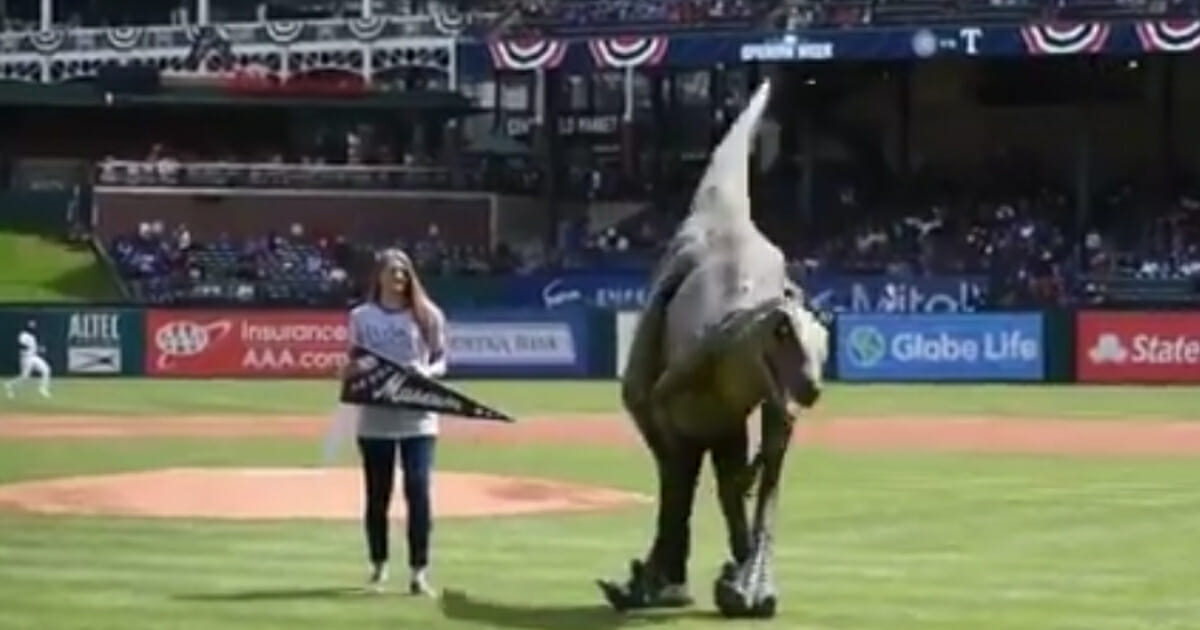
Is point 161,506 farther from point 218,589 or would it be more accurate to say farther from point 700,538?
point 218,589

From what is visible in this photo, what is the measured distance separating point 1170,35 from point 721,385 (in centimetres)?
4488

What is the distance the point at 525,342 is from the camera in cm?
5144

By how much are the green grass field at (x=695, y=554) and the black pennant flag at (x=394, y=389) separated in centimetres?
116

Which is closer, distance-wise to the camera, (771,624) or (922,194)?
(771,624)

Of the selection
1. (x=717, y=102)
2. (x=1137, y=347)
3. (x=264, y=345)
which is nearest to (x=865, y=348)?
(x=1137, y=347)

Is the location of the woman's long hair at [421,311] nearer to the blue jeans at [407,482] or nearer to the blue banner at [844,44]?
the blue jeans at [407,482]

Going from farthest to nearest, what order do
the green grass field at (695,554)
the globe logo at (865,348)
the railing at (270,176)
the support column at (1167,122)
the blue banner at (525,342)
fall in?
the railing at (270,176)
the support column at (1167,122)
the blue banner at (525,342)
the globe logo at (865,348)
the green grass field at (695,554)

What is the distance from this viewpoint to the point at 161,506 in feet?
74.6

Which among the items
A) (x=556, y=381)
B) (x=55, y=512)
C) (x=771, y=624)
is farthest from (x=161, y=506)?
(x=556, y=381)

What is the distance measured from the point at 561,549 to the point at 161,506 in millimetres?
4857

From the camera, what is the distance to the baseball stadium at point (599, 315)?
15.3 meters

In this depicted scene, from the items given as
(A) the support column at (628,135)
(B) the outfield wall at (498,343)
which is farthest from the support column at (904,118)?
(B) the outfield wall at (498,343)

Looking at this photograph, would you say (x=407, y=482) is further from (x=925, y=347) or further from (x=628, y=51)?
(x=628, y=51)

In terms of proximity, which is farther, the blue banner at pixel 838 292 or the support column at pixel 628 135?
the support column at pixel 628 135
